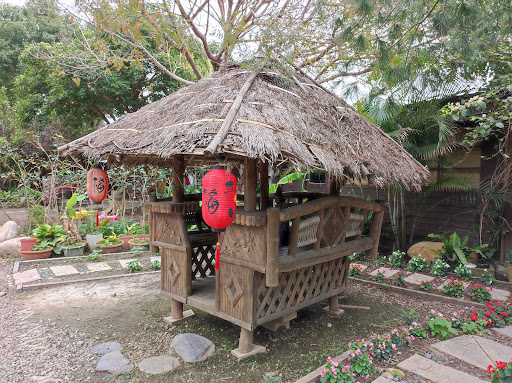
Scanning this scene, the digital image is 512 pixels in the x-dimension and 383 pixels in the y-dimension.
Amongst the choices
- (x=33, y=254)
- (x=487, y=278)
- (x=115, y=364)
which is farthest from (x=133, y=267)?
(x=487, y=278)

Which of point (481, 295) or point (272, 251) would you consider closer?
point (272, 251)

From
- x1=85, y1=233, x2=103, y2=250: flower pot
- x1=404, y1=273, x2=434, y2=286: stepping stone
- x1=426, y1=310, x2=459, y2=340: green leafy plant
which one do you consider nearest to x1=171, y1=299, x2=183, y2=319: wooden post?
x1=426, y1=310, x2=459, y2=340: green leafy plant

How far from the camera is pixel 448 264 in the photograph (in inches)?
267

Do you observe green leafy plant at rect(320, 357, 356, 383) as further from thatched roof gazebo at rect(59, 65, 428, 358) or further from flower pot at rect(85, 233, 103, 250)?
flower pot at rect(85, 233, 103, 250)

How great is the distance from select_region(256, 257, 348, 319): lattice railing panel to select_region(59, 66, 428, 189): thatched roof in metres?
1.31

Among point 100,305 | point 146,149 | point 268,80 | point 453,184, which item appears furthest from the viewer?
point 453,184

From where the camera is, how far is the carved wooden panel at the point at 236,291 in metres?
3.60

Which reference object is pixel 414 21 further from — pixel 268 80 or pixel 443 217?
pixel 443 217

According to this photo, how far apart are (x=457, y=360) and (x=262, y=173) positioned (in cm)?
301

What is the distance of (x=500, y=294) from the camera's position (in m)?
5.55

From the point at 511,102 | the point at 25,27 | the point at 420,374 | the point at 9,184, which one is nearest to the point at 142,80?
the point at 25,27

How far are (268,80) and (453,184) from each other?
4.45 m

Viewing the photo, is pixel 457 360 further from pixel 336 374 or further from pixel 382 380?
pixel 336 374

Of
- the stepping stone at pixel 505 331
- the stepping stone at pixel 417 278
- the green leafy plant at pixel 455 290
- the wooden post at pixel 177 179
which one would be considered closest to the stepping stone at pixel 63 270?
the wooden post at pixel 177 179
